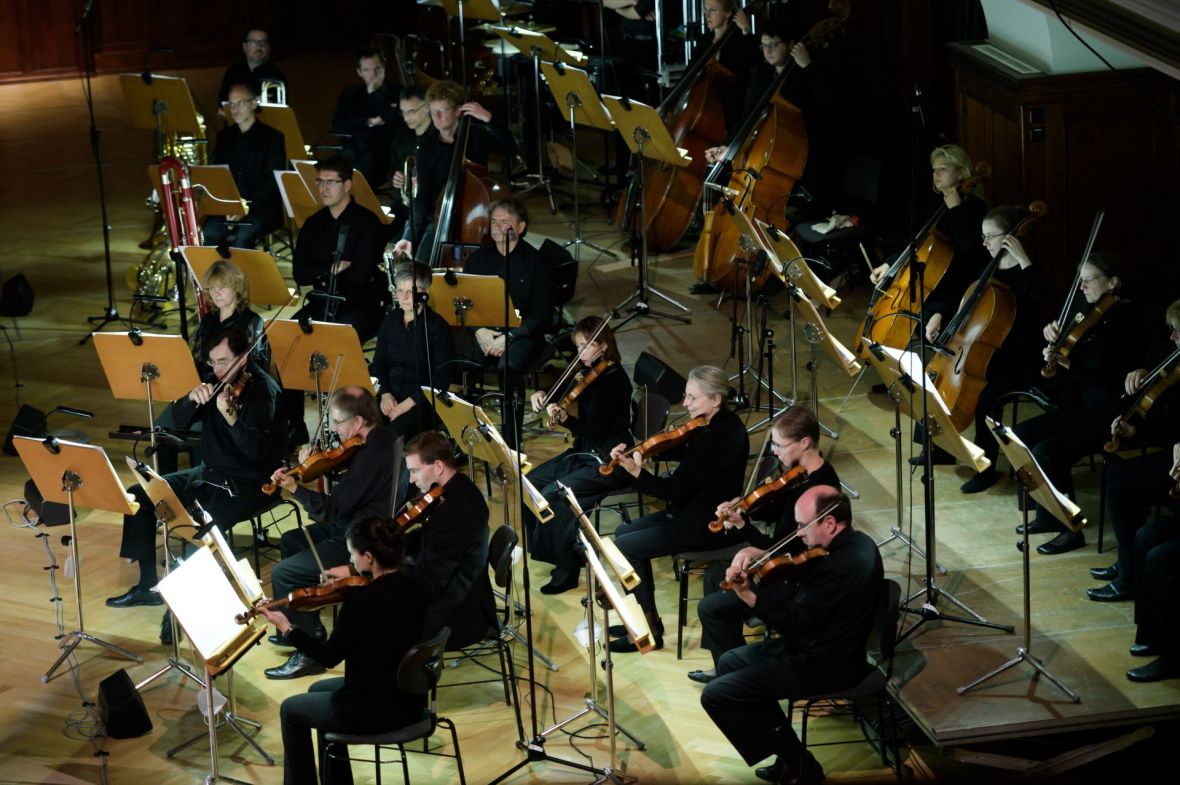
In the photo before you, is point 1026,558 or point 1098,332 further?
point 1098,332

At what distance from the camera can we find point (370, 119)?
10.1 meters

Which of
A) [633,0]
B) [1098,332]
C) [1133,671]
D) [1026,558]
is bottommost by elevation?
[1133,671]

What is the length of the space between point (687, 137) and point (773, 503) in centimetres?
330

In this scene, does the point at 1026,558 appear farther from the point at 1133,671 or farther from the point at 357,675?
the point at 357,675

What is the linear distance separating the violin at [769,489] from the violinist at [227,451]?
2.19 meters

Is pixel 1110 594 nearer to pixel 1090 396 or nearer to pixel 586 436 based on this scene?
pixel 1090 396

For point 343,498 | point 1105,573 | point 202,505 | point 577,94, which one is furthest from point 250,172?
point 1105,573

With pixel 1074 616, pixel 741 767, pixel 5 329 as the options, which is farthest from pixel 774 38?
pixel 5 329

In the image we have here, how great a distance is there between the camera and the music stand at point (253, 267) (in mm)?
7758

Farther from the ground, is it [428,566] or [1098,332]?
[1098,332]

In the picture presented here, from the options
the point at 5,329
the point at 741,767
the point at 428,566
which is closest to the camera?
the point at 741,767

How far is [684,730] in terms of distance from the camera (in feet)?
18.5

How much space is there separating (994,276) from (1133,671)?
6.51 feet

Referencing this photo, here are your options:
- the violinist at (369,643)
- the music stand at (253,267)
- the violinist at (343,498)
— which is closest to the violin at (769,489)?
the violinist at (369,643)
